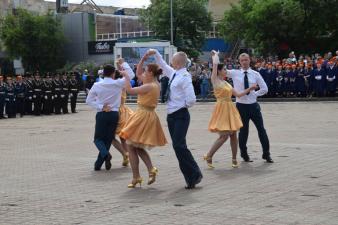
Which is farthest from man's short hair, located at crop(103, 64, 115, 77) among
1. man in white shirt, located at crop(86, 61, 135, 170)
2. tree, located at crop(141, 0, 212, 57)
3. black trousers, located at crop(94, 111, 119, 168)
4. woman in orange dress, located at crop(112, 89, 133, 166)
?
tree, located at crop(141, 0, 212, 57)

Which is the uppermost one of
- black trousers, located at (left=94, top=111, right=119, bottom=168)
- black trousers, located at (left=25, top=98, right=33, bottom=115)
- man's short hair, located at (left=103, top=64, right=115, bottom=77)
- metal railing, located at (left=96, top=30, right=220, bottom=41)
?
metal railing, located at (left=96, top=30, right=220, bottom=41)

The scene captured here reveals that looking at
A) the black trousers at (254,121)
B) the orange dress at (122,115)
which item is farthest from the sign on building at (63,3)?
the black trousers at (254,121)

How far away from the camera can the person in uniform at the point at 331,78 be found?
29391mm

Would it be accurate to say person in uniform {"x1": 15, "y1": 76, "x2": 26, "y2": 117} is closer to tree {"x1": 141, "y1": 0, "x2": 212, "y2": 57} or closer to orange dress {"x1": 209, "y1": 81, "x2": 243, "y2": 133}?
orange dress {"x1": 209, "y1": 81, "x2": 243, "y2": 133}

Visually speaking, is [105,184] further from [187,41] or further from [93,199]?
[187,41]

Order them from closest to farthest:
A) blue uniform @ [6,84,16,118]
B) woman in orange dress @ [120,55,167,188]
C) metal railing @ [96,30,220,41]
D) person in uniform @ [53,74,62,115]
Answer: woman in orange dress @ [120,55,167,188] < blue uniform @ [6,84,16,118] < person in uniform @ [53,74,62,115] < metal railing @ [96,30,220,41]

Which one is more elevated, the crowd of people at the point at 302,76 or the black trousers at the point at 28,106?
the crowd of people at the point at 302,76

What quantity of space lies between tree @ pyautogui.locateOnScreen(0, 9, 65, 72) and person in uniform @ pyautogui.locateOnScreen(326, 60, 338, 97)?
36099 mm

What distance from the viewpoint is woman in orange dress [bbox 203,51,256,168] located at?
1124cm

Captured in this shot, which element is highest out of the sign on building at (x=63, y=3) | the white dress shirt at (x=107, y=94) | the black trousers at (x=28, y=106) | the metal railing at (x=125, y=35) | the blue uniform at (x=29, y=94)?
the sign on building at (x=63, y=3)

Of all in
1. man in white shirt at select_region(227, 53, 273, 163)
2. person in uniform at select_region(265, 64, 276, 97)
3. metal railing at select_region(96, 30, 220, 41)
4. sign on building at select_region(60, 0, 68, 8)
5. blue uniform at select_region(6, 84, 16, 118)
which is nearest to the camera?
man in white shirt at select_region(227, 53, 273, 163)

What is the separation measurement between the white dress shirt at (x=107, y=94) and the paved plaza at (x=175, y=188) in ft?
3.81

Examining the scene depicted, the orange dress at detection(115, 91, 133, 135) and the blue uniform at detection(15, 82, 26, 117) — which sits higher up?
the orange dress at detection(115, 91, 133, 135)

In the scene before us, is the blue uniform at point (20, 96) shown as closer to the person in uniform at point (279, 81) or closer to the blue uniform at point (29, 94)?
the blue uniform at point (29, 94)
